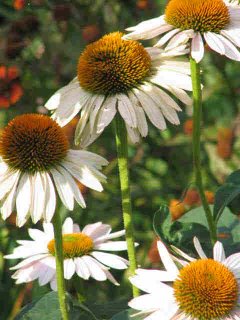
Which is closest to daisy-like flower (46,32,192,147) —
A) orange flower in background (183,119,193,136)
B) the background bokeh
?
the background bokeh

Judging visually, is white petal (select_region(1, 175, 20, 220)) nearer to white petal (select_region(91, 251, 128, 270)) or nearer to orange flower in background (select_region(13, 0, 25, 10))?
white petal (select_region(91, 251, 128, 270))

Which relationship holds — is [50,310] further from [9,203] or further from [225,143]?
[225,143]

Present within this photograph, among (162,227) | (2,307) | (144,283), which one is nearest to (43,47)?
(2,307)

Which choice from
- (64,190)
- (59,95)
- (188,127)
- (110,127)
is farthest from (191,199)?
(64,190)

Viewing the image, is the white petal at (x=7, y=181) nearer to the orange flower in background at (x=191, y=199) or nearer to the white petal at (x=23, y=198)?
the white petal at (x=23, y=198)

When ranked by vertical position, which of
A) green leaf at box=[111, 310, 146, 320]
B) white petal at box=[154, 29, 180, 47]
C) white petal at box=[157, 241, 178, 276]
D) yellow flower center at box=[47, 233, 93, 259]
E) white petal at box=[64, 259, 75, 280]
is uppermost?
white petal at box=[154, 29, 180, 47]

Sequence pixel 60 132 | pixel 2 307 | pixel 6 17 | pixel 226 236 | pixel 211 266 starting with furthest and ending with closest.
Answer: pixel 6 17, pixel 2 307, pixel 226 236, pixel 60 132, pixel 211 266

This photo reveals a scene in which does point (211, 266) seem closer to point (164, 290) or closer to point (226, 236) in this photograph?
point (164, 290)
